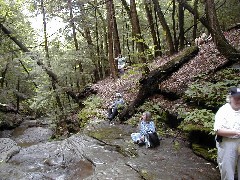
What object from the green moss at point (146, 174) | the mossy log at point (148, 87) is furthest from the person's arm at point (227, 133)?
the mossy log at point (148, 87)

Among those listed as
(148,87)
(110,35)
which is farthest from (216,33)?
(110,35)

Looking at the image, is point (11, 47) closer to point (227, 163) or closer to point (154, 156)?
point (154, 156)

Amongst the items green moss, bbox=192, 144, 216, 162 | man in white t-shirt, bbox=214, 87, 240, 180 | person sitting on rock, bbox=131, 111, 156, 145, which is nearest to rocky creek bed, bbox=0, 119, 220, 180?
green moss, bbox=192, 144, 216, 162

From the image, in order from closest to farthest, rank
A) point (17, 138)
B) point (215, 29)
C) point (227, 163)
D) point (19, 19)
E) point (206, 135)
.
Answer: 1. point (227, 163)
2. point (206, 135)
3. point (215, 29)
4. point (17, 138)
5. point (19, 19)

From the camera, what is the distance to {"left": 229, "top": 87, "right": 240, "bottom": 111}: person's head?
15.2 ft

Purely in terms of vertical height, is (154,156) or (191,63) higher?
(191,63)

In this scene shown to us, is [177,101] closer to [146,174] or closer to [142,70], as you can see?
[142,70]

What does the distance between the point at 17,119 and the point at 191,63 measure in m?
17.6

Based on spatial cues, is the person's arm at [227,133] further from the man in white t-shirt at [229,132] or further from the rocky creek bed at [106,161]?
the rocky creek bed at [106,161]

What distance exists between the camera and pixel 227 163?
4.94 meters

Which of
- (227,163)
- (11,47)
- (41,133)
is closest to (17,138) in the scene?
(41,133)

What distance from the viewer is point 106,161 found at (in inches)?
333

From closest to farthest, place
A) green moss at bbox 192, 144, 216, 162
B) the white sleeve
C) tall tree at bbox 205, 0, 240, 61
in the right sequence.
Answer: the white sleeve
green moss at bbox 192, 144, 216, 162
tall tree at bbox 205, 0, 240, 61

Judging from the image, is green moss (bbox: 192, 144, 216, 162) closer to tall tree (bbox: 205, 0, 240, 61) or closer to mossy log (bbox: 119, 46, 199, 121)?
tall tree (bbox: 205, 0, 240, 61)
